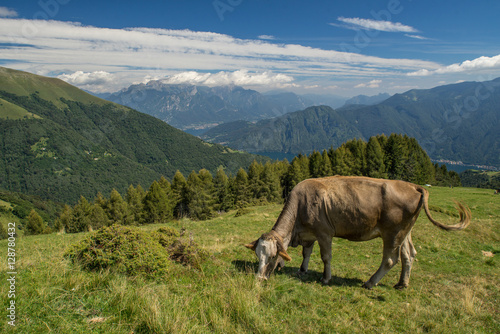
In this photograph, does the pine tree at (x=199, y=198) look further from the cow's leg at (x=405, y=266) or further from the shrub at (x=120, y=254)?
the cow's leg at (x=405, y=266)

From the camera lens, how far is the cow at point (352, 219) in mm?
7219

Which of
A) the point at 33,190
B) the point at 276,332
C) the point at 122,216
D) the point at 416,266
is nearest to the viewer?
the point at 276,332

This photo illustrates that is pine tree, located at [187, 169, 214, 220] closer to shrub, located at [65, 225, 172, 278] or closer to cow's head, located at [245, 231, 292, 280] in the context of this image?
shrub, located at [65, 225, 172, 278]

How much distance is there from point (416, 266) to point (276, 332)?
7696 millimetres

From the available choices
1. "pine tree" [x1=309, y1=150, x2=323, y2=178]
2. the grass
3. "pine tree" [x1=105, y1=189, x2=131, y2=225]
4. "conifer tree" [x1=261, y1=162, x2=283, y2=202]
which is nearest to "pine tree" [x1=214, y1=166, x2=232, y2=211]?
"conifer tree" [x1=261, y1=162, x2=283, y2=202]

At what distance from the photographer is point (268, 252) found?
712cm

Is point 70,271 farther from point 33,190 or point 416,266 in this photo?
point 33,190

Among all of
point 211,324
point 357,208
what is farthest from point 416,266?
point 211,324

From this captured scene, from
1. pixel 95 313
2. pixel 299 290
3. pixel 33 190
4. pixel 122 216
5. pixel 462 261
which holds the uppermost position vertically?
pixel 95 313

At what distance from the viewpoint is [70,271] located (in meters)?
6.15

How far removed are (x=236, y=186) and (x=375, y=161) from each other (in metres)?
34.3

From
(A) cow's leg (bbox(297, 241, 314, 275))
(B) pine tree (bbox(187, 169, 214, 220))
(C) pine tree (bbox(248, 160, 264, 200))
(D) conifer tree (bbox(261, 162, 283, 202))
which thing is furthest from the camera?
(C) pine tree (bbox(248, 160, 264, 200))

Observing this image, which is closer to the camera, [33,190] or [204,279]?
[204,279]

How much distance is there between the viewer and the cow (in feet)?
23.7
